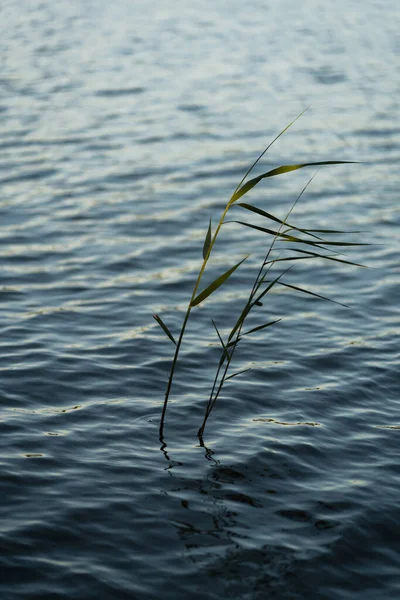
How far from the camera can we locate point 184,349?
21.4 ft

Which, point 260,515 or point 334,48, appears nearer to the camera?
point 260,515

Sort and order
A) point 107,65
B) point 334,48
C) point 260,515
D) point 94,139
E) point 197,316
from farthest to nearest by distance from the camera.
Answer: point 334,48, point 107,65, point 94,139, point 197,316, point 260,515

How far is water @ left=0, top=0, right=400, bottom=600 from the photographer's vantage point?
416cm

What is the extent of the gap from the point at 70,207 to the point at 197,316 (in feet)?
9.05

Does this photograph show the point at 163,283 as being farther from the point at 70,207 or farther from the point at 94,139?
the point at 94,139

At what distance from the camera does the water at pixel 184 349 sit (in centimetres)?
416

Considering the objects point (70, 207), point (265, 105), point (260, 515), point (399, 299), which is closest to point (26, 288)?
point (70, 207)

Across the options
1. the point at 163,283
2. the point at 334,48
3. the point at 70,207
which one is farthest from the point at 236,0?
the point at 163,283

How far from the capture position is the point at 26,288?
746 centimetres

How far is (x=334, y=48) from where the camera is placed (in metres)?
16.6

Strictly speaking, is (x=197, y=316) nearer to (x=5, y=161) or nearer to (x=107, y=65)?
(x=5, y=161)

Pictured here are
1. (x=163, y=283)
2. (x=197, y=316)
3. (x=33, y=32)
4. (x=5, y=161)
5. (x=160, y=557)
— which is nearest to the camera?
(x=160, y=557)

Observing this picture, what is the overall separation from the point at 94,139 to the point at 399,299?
5421 millimetres

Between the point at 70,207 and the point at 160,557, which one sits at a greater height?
the point at 160,557
